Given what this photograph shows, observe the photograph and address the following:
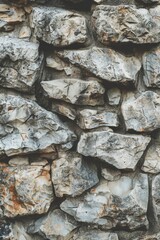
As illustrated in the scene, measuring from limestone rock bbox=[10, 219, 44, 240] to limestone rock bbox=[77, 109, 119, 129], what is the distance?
44 centimetres

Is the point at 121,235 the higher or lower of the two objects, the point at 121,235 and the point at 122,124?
the lower

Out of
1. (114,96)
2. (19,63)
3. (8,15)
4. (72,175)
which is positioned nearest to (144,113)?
(114,96)

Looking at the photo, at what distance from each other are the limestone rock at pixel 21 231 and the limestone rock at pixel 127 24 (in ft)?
2.47

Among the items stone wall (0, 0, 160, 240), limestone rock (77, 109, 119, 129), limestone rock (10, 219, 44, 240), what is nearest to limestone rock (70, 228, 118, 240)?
stone wall (0, 0, 160, 240)

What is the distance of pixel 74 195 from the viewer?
1.43 m

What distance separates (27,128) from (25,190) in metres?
0.23

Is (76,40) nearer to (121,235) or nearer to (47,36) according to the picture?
(47,36)

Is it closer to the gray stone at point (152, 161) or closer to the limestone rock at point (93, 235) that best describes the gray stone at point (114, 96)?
the gray stone at point (152, 161)

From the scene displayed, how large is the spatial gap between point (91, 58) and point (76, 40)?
0.27 ft

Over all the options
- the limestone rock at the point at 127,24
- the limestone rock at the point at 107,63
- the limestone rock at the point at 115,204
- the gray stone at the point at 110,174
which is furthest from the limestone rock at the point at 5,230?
the limestone rock at the point at 127,24

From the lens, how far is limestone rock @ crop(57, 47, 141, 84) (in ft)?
4.53

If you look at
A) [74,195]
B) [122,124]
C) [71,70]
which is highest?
[71,70]

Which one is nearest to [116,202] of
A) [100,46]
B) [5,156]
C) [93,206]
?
[93,206]

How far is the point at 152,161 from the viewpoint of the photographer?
142 cm
